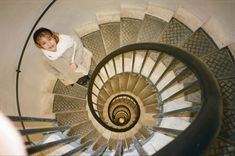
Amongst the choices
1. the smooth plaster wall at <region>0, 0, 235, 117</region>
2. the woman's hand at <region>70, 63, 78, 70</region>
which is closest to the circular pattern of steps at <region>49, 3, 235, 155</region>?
the smooth plaster wall at <region>0, 0, 235, 117</region>

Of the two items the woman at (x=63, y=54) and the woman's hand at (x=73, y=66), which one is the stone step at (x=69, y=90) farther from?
the woman's hand at (x=73, y=66)

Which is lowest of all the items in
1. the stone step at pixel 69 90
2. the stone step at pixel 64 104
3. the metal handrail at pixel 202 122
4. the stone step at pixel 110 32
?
the metal handrail at pixel 202 122

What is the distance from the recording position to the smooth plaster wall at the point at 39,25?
4551 mm

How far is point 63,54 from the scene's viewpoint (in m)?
4.15

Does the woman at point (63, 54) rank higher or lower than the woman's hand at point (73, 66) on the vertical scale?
higher

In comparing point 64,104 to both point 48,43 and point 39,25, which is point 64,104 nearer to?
point 39,25

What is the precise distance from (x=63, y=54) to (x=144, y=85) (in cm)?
247

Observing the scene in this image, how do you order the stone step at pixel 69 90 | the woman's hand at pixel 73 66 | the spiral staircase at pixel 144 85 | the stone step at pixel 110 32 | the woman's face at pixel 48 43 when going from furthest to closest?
the stone step at pixel 69 90, the stone step at pixel 110 32, the woman's hand at pixel 73 66, the woman's face at pixel 48 43, the spiral staircase at pixel 144 85

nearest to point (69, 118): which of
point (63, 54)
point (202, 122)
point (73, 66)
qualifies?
point (73, 66)

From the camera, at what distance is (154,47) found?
378cm

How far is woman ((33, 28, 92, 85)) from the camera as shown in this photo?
386 centimetres

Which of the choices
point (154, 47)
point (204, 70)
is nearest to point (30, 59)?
point (154, 47)

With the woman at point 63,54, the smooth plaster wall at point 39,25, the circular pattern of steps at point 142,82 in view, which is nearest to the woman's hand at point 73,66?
the woman at point 63,54

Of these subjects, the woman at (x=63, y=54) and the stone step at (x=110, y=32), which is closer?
the woman at (x=63, y=54)
